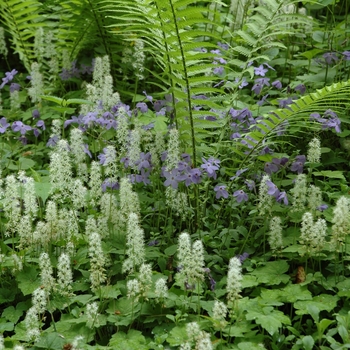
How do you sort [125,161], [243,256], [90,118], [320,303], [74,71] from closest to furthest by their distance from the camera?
[320,303] < [243,256] < [125,161] < [90,118] < [74,71]

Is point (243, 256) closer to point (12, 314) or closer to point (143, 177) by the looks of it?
point (143, 177)

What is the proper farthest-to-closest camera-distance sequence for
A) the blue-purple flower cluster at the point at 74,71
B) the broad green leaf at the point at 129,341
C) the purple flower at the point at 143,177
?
the blue-purple flower cluster at the point at 74,71 < the purple flower at the point at 143,177 < the broad green leaf at the point at 129,341

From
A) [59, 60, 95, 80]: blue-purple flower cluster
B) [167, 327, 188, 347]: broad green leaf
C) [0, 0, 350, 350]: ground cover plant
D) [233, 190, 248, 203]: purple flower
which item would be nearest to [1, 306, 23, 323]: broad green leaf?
[0, 0, 350, 350]: ground cover plant

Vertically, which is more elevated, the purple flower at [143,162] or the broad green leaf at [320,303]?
the purple flower at [143,162]

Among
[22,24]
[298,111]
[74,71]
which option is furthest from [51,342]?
[22,24]

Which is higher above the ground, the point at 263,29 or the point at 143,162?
the point at 263,29

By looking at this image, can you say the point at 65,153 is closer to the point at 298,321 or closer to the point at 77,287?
the point at 77,287

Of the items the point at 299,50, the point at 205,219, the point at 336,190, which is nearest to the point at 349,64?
the point at 299,50

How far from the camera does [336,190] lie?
12.8 feet

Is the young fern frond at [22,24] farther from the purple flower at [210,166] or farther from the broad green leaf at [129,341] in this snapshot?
the broad green leaf at [129,341]

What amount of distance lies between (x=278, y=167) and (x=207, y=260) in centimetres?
73

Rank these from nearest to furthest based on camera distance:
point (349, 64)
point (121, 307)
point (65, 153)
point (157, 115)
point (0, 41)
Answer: point (121, 307) → point (65, 153) → point (157, 115) → point (349, 64) → point (0, 41)

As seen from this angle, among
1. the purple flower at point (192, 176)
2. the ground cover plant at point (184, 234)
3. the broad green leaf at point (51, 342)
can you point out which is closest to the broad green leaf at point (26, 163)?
the ground cover plant at point (184, 234)

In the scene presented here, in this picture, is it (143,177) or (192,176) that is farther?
(143,177)
